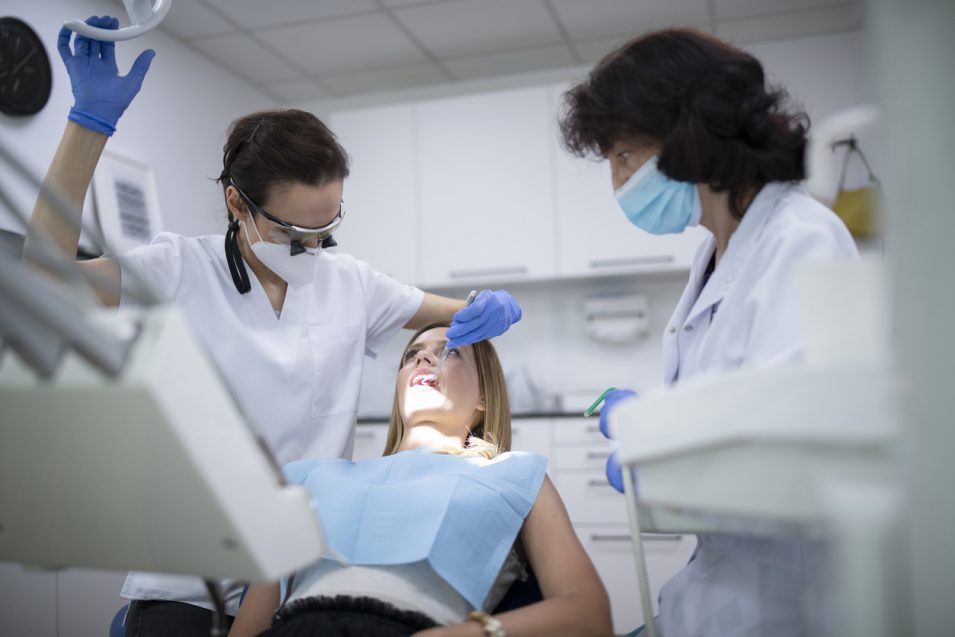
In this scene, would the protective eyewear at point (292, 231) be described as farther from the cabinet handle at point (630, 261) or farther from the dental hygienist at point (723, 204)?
the cabinet handle at point (630, 261)

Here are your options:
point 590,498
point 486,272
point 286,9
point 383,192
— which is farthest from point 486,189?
point 590,498

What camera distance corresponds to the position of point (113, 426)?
638mm

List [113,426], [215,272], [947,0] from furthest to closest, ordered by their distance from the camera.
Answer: [215,272] → [113,426] → [947,0]

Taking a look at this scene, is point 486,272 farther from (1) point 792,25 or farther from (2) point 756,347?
Answer: (2) point 756,347

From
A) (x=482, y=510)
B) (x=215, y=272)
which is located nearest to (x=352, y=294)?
(x=215, y=272)

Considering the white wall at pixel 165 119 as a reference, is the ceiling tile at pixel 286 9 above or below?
above

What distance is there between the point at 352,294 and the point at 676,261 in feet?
6.32

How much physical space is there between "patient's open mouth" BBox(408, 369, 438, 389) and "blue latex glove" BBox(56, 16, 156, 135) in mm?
814

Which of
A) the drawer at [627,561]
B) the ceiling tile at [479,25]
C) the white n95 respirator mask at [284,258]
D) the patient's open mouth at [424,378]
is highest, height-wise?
the ceiling tile at [479,25]

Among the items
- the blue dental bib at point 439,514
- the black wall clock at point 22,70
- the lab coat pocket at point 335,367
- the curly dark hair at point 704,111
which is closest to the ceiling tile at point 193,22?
the black wall clock at point 22,70

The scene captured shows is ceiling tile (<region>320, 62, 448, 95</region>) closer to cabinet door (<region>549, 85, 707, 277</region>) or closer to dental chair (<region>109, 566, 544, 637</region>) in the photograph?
cabinet door (<region>549, 85, 707, 277</region>)

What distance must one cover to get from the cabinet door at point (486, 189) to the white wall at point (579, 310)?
32 cm

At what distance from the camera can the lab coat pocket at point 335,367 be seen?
5.67 ft

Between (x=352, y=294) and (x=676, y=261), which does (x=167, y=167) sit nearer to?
(x=352, y=294)
